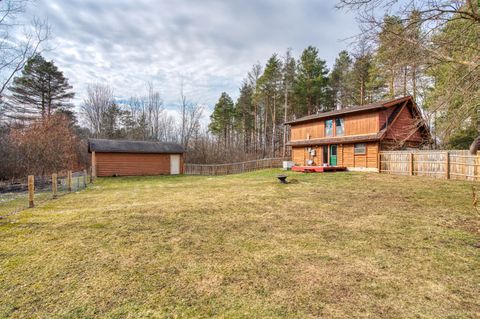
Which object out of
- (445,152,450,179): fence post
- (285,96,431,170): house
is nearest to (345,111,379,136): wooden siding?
(285,96,431,170): house

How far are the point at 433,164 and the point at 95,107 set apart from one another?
3529 centimetres

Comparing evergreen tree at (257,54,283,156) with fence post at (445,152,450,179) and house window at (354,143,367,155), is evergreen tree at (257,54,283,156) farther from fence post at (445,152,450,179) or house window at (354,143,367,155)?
fence post at (445,152,450,179)

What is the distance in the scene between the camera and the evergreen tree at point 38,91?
78.7 feet

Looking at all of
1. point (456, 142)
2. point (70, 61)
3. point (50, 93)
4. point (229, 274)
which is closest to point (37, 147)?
point (70, 61)

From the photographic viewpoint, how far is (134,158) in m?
19.8

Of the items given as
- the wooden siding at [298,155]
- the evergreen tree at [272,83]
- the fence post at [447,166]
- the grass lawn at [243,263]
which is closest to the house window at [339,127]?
the wooden siding at [298,155]

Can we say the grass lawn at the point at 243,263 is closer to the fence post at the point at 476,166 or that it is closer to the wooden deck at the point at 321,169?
the fence post at the point at 476,166

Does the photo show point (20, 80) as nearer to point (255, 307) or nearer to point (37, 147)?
point (37, 147)

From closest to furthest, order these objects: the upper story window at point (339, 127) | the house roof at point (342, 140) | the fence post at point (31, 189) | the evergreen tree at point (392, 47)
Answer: the evergreen tree at point (392, 47) < the fence post at point (31, 189) < the house roof at point (342, 140) < the upper story window at point (339, 127)

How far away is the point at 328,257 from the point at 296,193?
18.9 ft

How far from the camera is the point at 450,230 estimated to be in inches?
183

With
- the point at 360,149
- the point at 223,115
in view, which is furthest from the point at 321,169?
the point at 223,115

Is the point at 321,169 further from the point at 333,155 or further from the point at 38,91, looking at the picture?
the point at 38,91

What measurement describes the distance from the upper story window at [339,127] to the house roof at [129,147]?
13.5 meters
